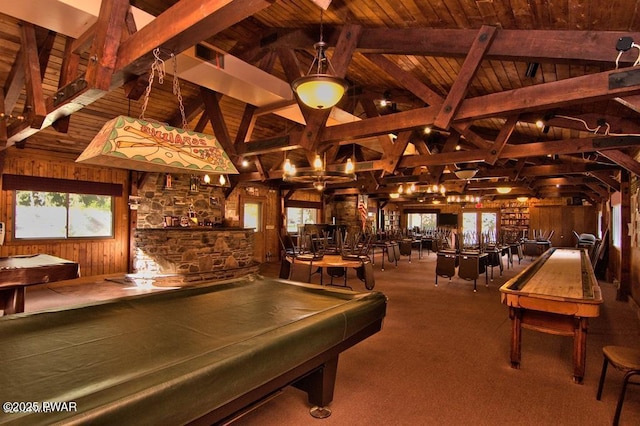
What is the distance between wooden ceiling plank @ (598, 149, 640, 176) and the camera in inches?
197

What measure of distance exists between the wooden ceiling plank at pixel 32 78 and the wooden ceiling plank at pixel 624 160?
7669mm

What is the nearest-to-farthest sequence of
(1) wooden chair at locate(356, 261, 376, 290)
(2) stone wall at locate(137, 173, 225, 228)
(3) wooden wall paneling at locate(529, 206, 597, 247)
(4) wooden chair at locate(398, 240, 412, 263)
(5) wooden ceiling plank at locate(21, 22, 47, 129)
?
(5) wooden ceiling plank at locate(21, 22, 47, 129)
(1) wooden chair at locate(356, 261, 376, 290)
(2) stone wall at locate(137, 173, 225, 228)
(4) wooden chair at locate(398, 240, 412, 263)
(3) wooden wall paneling at locate(529, 206, 597, 247)

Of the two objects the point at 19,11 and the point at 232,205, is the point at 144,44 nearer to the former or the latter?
the point at 19,11

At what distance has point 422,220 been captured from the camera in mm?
19359

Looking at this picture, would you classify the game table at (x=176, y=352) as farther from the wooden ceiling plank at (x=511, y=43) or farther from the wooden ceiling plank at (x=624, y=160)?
the wooden ceiling plank at (x=624, y=160)

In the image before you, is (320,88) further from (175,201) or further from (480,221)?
(480,221)

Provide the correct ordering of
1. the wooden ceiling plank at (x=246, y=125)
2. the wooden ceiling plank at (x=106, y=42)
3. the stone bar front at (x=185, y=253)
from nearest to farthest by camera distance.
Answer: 1. the wooden ceiling plank at (x=106, y=42)
2. the wooden ceiling plank at (x=246, y=125)
3. the stone bar front at (x=185, y=253)

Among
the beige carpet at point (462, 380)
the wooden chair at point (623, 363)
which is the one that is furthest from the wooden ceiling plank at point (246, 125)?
Answer: the wooden chair at point (623, 363)

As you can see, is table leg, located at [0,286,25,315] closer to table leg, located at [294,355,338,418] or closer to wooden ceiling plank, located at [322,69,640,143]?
table leg, located at [294,355,338,418]

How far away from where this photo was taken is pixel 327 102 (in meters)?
3.07

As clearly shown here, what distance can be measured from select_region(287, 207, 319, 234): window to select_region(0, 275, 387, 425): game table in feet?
33.0

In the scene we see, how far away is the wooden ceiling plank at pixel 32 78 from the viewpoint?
3.88 m

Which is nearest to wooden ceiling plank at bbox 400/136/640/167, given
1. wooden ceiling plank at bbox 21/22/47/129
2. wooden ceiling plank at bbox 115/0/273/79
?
wooden ceiling plank at bbox 115/0/273/79

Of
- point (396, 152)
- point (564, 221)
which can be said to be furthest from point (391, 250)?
point (564, 221)
